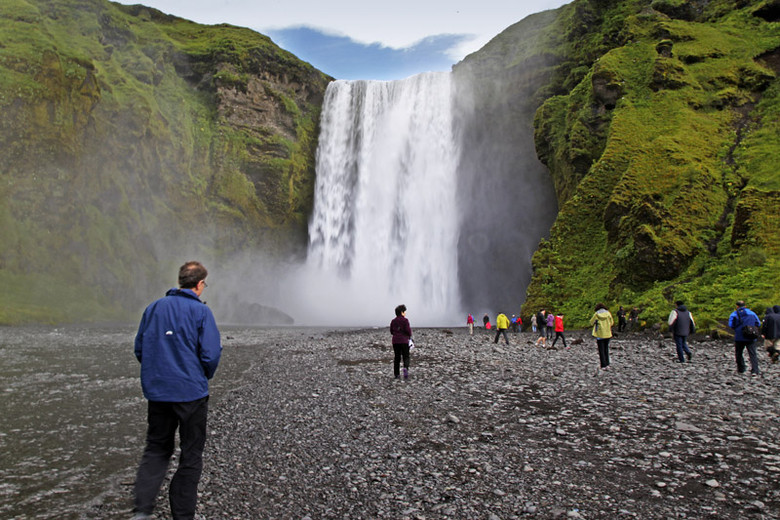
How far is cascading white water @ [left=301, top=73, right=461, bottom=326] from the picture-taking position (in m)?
49.8

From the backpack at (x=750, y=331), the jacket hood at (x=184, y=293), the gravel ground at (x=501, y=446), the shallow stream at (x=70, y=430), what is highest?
the jacket hood at (x=184, y=293)

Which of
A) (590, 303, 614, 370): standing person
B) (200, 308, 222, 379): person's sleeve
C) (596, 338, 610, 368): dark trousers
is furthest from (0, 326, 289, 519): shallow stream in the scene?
(596, 338, 610, 368): dark trousers

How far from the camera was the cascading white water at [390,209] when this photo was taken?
163 ft

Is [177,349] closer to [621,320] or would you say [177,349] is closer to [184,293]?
[184,293]

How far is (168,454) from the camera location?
4.47m

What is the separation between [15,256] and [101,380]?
36703 millimetres

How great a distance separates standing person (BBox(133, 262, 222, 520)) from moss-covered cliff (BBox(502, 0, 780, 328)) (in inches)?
847

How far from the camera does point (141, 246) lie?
50719 millimetres

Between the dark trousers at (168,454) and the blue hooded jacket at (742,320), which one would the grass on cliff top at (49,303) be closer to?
the dark trousers at (168,454)

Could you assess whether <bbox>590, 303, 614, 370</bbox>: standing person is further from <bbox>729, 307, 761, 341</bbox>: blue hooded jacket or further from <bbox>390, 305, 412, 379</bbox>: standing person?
<bbox>390, 305, 412, 379</bbox>: standing person

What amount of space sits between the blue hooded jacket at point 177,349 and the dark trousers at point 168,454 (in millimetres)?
146

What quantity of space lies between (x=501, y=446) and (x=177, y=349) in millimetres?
5006

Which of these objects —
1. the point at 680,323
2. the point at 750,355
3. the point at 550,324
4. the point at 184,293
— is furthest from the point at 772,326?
the point at 184,293

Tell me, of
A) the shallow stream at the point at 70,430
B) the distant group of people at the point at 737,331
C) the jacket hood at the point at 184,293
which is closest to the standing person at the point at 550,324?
the distant group of people at the point at 737,331
